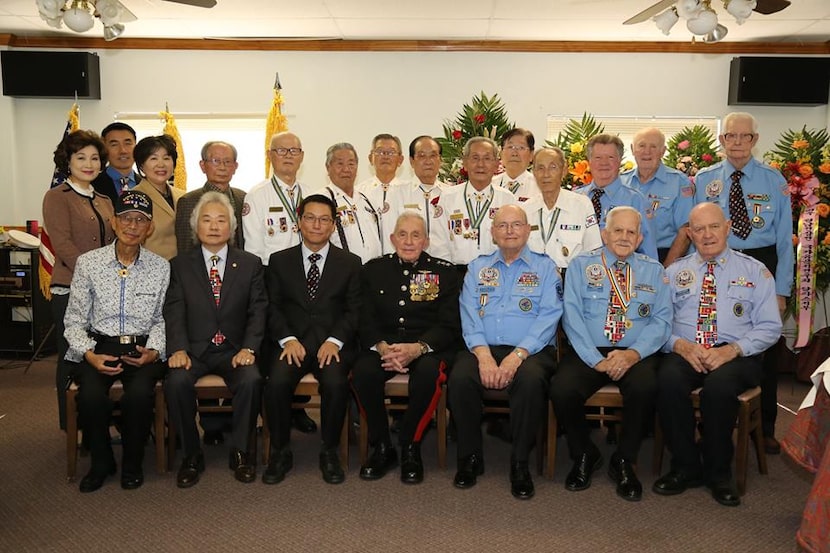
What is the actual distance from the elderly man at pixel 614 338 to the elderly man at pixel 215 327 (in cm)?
154

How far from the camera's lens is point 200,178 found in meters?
7.81

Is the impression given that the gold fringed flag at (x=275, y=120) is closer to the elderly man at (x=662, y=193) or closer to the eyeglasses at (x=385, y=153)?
the eyeglasses at (x=385, y=153)

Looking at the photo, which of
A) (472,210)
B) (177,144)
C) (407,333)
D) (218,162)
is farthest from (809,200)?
(177,144)

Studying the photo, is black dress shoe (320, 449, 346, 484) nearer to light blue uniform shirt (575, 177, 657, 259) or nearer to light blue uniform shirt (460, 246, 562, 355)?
light blue uniform shirt (460, 246, 562, 355)

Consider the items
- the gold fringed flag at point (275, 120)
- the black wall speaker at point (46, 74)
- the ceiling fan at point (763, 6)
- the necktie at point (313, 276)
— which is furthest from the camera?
the black wall speaker at point (46, 74)

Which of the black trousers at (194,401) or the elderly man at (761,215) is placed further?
the elderly man at (761,215)

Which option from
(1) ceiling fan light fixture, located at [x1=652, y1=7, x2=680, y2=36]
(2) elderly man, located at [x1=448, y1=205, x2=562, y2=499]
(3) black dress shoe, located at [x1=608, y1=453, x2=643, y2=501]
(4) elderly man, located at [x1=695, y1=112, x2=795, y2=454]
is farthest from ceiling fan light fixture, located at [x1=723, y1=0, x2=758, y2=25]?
(3) black dress shoe, located at [x1=608, y1=453, x2=643, y2=501]

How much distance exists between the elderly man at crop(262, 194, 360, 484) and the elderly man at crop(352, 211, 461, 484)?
0.33 ft

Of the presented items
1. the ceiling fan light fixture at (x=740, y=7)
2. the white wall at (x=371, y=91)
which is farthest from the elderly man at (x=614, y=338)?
the white wall at (x=371, y=91)

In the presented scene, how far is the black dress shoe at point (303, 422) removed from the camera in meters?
4.37

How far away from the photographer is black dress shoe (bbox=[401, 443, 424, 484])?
352 centimetres

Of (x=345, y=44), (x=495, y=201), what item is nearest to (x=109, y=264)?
(x=495, y=201)

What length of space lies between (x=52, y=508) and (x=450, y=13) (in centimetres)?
510

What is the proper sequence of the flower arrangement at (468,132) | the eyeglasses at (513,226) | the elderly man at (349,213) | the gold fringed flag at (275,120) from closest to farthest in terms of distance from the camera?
the eyeglasses at (513,226)
the elderly man at (349,213)
the flower arrangement at (468,132)
the gold fringed flag at (275,120)
